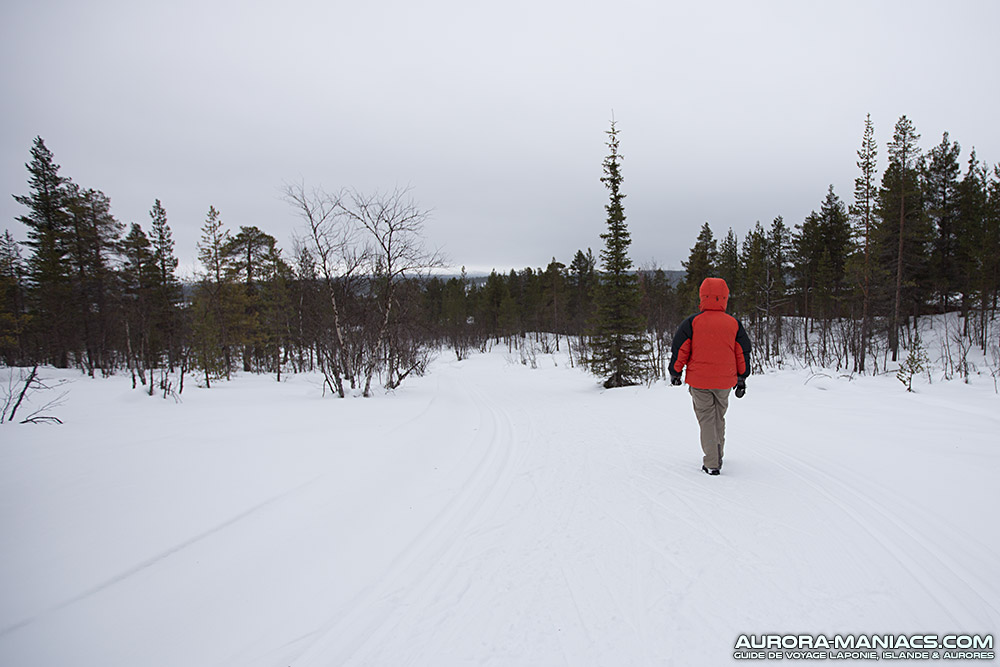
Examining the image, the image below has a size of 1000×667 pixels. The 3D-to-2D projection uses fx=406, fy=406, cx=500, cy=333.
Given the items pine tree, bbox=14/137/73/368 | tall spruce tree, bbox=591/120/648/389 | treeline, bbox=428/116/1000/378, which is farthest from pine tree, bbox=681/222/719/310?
pine tree, bbox=14/137/73/368

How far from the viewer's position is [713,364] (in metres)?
5.03

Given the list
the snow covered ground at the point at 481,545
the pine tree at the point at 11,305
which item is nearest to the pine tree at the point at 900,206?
the snow covered ground at the point at 481,545

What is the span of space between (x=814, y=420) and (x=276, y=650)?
28.0 ft

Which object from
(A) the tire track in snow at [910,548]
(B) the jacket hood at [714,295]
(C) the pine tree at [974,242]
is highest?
(C) the pine tree at [974,242]

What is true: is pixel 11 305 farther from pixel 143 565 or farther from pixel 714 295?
pixel 714 295

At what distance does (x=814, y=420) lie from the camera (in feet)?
24.0

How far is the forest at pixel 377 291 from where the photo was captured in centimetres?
1465

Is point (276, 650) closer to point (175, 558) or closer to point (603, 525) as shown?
point (175, 558)

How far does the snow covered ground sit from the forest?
27.6ft

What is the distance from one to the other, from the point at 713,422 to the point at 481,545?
3.26 m

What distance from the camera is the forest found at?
577 inches

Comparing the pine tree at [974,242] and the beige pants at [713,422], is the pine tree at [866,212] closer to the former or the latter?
the pine tree at [974,242]

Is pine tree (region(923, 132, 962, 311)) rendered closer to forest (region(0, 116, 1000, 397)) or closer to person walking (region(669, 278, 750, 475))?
forest (region(0, 116, 1000, 397))

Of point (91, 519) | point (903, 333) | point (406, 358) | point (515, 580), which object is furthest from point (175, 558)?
point (903, 333)
